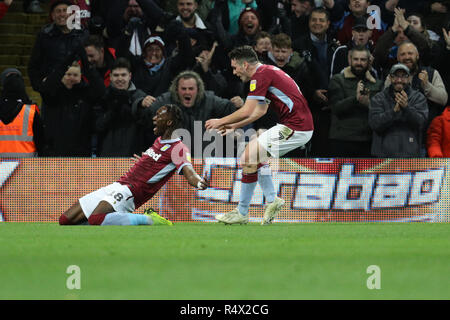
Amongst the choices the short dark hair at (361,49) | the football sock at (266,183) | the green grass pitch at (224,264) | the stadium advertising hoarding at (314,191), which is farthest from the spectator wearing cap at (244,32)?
the green grass pitch at (224,264)

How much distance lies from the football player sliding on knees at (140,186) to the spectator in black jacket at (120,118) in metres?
2.38

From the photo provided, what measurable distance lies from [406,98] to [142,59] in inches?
176

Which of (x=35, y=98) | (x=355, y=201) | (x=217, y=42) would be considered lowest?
(x=355, y=201)

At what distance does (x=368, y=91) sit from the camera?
1300 centimetres

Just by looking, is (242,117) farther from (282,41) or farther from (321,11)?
(321,11)

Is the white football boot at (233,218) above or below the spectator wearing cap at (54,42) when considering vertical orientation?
below

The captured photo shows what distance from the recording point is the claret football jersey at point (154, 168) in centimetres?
1075

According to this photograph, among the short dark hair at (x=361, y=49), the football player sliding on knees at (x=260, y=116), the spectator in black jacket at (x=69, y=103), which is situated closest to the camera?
the football player sliding on knees at (x=260, y=116)

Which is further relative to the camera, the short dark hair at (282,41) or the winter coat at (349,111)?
the short dark hair at (282,41)

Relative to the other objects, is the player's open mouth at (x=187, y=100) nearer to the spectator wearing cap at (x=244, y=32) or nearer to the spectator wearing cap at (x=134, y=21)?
the spectator wearing cap at (x=244, y=32)

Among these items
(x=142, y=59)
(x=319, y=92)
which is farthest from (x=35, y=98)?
(x=319, y=92)

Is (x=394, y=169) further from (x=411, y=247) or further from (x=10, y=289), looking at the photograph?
(x=10, y=289)

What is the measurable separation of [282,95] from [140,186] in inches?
87.5

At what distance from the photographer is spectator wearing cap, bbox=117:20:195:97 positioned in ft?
44.9
